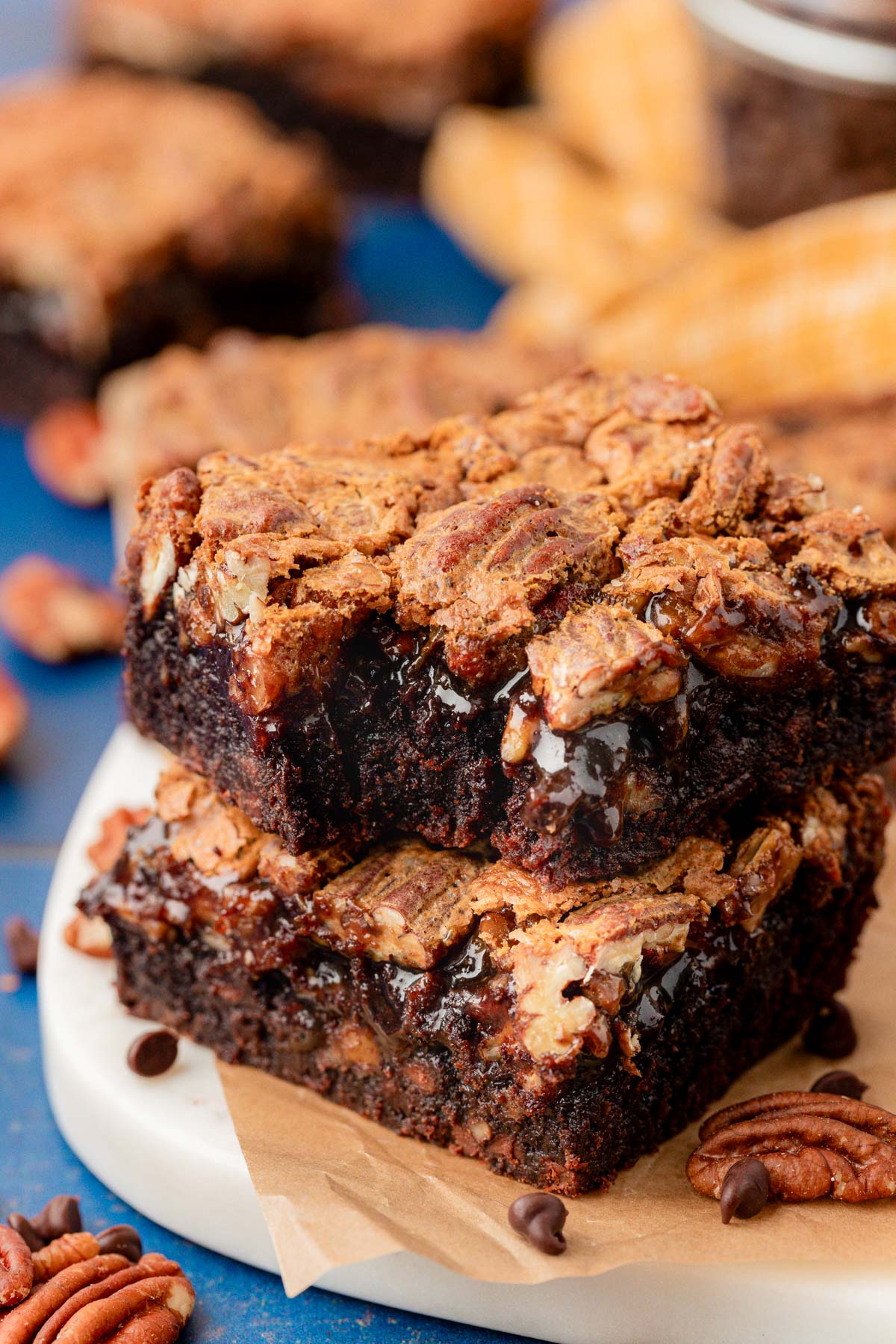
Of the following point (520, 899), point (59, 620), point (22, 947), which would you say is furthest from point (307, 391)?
point (520, 899)

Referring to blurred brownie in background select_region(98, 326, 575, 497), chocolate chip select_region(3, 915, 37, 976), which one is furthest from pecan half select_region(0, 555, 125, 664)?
chocolate chip select_region(3, 915, 37, 976)

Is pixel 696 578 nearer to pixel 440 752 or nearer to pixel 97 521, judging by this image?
pixel 440 752

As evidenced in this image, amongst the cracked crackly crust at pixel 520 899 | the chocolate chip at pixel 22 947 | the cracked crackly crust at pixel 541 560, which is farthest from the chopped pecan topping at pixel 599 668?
the chocolate chip at pixel 22 947

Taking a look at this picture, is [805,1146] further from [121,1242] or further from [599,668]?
[121,1242]

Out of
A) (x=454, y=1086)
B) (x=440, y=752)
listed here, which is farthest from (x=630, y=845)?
(x=454, y=1086)

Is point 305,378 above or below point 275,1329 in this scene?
above

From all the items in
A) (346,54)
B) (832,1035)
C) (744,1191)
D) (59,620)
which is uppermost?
(346,54)

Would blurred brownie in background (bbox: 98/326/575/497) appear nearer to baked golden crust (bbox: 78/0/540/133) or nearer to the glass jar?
the glass jar
